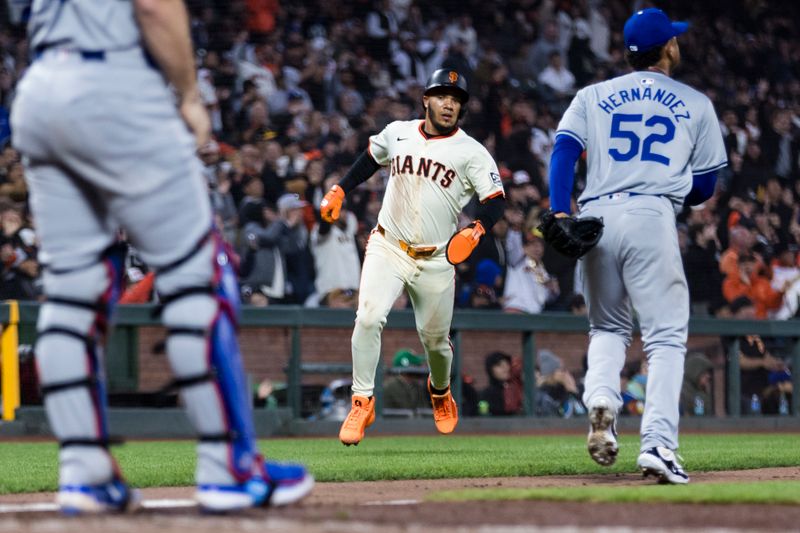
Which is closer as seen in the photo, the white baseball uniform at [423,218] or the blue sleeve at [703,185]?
the blue sleeve at [703,185]

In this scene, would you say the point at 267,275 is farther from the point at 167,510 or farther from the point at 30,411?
the point at 167,510

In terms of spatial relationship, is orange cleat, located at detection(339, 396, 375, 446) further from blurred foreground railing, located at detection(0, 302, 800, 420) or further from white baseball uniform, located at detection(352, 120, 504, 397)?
blurred foreground railing, located at detection(0, 302, 800, 420)

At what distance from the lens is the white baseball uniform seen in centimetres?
795

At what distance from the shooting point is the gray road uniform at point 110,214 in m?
3.77

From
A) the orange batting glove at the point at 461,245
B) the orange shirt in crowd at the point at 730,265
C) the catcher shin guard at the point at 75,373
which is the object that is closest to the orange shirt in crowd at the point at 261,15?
the orange shirt in crowd at the point at 730,265

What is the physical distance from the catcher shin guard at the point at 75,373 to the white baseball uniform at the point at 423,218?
13.2 feet

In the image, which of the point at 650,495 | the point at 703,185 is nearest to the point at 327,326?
the point at 703,185

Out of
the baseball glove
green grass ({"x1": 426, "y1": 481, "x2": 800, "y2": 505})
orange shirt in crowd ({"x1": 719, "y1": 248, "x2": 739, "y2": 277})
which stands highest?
orange shirt in crowd ({"x1": 719, "y1": 248, "x2": 739, "y2": 277})

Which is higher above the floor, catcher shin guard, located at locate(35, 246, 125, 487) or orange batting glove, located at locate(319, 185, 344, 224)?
orange batting glove, located at locate(319, 185, 344, 224)

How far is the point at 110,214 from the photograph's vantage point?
3924mm

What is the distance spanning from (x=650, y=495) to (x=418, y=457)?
338cm

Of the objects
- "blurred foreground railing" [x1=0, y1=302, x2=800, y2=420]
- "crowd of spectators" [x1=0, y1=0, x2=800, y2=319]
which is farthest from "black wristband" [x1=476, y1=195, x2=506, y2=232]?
"crowd of spectators" [x1=0, y1=0, x2=800, y2=319]

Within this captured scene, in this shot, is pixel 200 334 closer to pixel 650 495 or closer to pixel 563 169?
pixel 650 495

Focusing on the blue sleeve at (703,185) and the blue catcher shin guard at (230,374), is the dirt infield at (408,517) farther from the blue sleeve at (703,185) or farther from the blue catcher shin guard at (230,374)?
the blue sleeve at (703,185)
